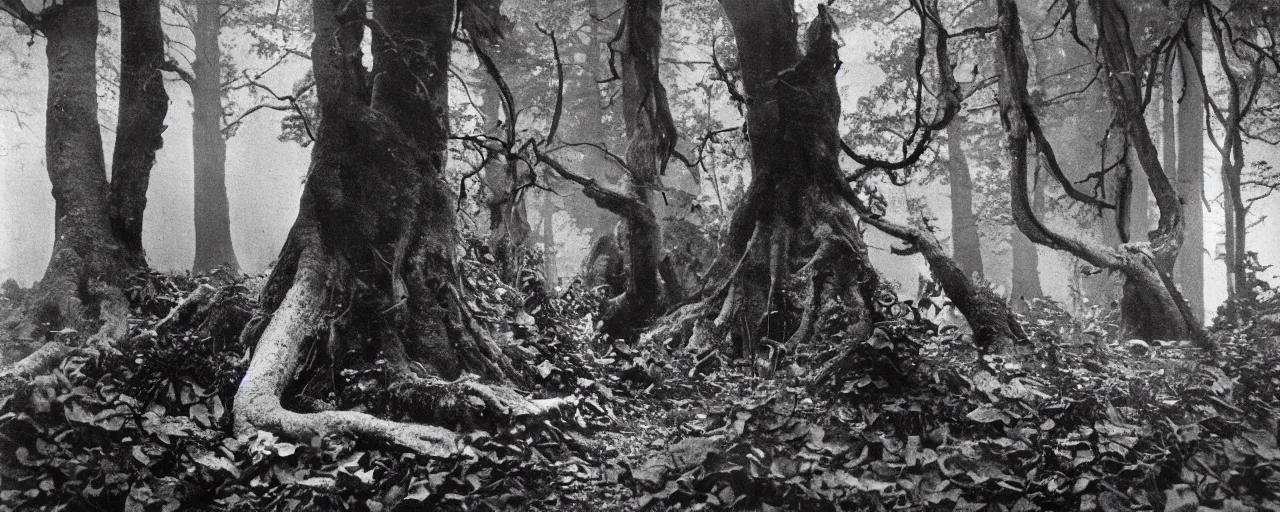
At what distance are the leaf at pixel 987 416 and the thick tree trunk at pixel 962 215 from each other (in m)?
14.5

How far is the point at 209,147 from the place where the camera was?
14.5 meters

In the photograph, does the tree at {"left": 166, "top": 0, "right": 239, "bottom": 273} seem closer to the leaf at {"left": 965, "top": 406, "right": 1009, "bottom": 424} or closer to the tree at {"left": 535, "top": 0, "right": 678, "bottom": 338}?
the tree at {"left": 535, "top": 0, "right": 678, "bottom": 338}

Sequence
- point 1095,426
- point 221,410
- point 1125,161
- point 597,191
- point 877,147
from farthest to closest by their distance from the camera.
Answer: point 877,147 < point 597,191 < point 1125,161 < point 221,410 < point 1095,426

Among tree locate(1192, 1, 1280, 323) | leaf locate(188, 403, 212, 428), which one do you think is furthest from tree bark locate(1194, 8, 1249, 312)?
leaf locate(188, 403, 212, 428)

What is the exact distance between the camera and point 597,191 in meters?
8.09

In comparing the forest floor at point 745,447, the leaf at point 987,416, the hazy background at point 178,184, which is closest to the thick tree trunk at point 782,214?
the hazy background at point 178,184

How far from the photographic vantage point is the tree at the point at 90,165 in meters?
5.81

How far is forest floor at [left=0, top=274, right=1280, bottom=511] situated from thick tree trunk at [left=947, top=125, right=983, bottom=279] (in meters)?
12.8

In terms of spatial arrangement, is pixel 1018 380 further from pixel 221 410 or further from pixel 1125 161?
pixel 221 410

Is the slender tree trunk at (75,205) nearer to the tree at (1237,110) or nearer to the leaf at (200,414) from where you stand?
the leaf at (200,414)

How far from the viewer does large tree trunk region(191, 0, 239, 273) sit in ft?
44.4

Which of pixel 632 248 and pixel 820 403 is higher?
pixel 632 248

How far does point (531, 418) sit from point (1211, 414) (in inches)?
147

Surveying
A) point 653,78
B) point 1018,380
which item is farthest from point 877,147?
point 1018,380
